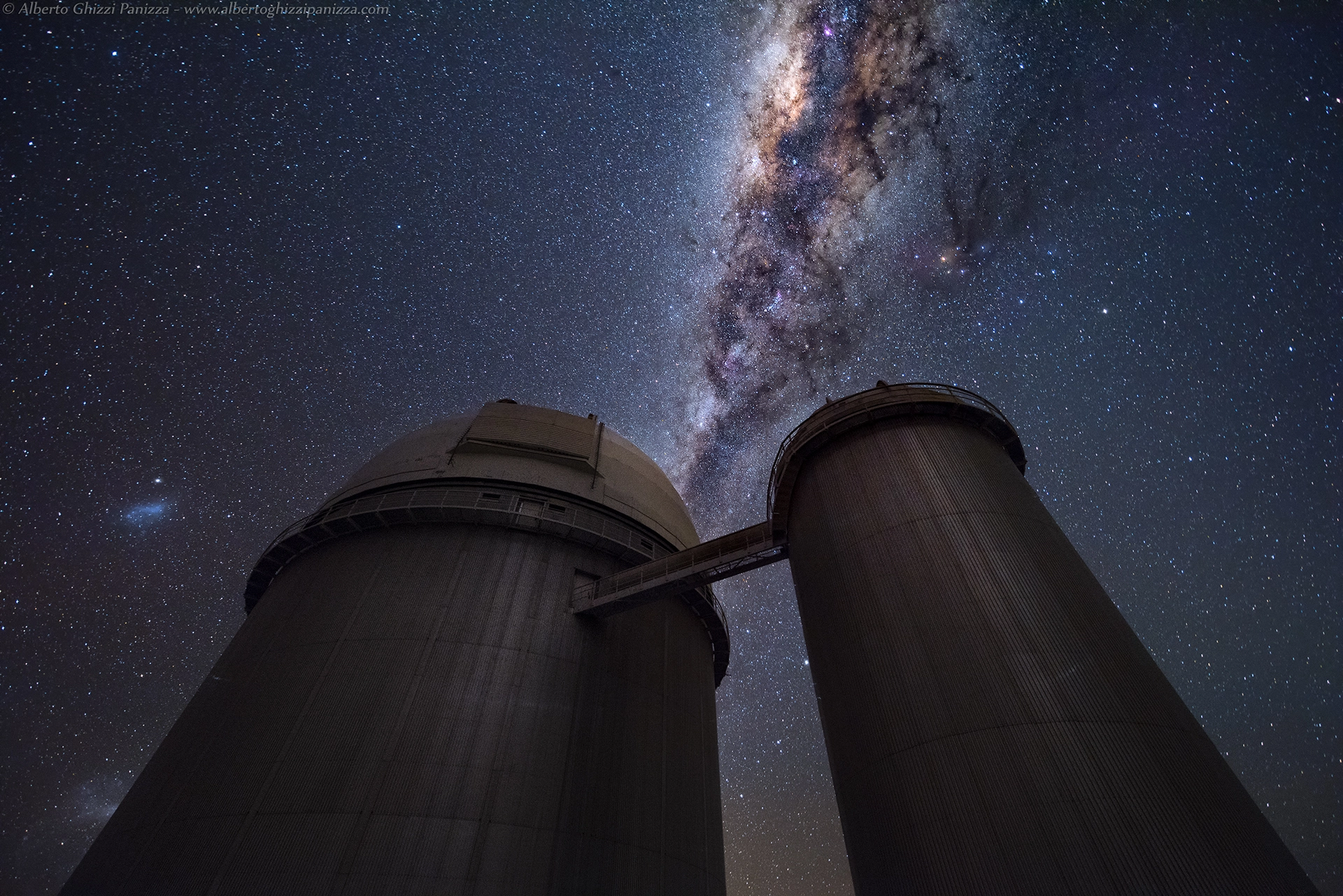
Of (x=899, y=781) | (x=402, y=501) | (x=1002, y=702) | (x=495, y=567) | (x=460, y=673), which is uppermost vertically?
(x=402, y=501)

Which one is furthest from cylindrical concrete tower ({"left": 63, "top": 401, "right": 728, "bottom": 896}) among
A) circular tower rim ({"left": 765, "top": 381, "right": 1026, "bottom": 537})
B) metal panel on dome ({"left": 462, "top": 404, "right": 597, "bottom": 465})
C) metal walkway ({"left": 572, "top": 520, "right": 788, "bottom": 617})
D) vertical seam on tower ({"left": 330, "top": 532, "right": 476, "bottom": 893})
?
circular tower rim ({"left": 765, "top": 381, "right": 1026, "bottom": 537})

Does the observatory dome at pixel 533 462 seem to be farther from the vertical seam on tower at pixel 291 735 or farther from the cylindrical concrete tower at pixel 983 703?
the cylindrical concrete tower at pixel 983 703

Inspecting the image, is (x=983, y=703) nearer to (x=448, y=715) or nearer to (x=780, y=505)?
(x=780, y=505)

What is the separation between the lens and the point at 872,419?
1445 cm

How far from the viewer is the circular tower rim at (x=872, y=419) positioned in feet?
47.0

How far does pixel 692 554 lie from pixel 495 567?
5.32 metres

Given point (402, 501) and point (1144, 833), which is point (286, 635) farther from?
point (1144, 833)

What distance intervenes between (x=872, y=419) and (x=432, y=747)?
12197mm

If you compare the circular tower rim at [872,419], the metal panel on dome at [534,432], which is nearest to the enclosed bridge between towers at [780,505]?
the circular tower rim at [872,419]

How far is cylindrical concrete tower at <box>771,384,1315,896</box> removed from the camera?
7.85 meters

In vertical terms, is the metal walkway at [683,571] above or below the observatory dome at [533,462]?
below

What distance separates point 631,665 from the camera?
16.5m

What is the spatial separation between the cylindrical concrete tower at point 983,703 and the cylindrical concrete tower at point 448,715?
5.60 m

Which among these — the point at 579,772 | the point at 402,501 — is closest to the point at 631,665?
the point at 579,772
